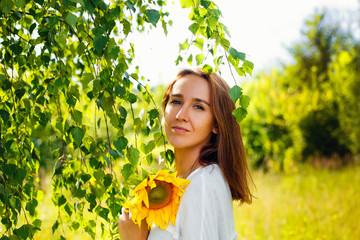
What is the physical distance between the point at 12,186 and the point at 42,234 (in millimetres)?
2310

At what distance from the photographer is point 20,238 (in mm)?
1333

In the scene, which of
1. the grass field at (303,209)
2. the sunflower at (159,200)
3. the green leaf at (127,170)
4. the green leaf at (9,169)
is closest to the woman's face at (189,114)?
the sunflower at (159,200)

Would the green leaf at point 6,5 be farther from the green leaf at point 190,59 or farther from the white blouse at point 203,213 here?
→ the white blouse at point 203,213

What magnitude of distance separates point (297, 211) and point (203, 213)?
348 cm

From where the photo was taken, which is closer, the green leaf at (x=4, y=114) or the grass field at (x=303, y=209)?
the green leaf at (x=4, y=114)

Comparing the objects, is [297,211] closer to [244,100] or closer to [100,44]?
[244,100]

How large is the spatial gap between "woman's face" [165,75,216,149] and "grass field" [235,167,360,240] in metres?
1.63

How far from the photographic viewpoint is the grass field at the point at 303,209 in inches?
150

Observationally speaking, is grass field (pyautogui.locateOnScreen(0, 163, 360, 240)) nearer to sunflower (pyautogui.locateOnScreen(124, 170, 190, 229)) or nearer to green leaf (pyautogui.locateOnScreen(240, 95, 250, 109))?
sunflower (pyautogui.locateOnScreen(124, 170, 190, 229))

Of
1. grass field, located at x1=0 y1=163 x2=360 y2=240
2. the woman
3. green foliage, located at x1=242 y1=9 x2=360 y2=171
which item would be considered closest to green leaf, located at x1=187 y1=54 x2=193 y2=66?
the woman

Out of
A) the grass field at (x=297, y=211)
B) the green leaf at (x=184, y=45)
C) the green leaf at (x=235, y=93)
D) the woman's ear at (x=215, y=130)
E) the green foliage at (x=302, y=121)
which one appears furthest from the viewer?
the green foliage at (x=302, y=121)

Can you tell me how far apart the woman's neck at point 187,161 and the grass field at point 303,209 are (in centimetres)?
150

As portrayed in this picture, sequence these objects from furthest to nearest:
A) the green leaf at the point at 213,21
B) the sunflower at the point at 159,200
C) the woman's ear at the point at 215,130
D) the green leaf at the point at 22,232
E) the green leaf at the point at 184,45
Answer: the woman's ear at the point at 215,130 < the green leaf at the point at 184,45 < the sunflower at the point at 159,200 < the green leaf at the point at 22,232 < the green leaf at the point at 213,21

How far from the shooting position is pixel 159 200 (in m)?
1.46
